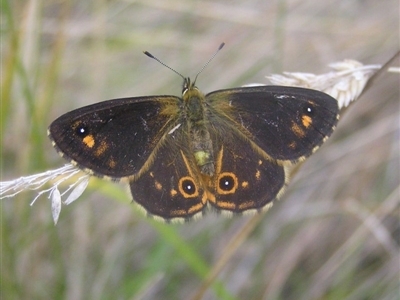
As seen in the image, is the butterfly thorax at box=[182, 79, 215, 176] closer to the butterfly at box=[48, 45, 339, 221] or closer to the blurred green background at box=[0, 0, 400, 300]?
the butterfly at box=[48, 45, 339, 221]

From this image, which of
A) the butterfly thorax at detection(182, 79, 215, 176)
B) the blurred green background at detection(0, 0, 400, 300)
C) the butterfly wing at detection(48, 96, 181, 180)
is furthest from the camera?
the blurred green background at detection(0, 0, 400, 300)

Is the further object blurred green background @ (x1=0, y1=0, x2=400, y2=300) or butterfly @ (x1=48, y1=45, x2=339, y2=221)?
blurred green background @ (x1=0, y1=0, x2=400, y2=300)

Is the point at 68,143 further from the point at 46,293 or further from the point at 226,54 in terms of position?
the point at 226,54

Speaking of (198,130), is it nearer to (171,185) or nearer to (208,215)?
(171,185)

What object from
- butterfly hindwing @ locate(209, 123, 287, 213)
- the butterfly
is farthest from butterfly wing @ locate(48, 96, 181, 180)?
butterfly hindwing @ locate(209, 123, 287, 213)

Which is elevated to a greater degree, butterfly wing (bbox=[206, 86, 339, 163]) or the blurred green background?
butterfly wing (bbox=[206, 86, 339, 163])

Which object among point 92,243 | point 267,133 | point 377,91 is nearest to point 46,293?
point 92,243

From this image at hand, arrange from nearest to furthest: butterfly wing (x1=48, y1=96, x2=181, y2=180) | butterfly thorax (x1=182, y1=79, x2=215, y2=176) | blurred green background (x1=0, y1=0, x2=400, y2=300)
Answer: butterfly wing (x1=48, y1=96, x2=181, y2=180), butterfly thorax (x1=182, y1=79, x2=215, y2=176), blurred green background (x1=0, y1=0, x2=400, y2=300)

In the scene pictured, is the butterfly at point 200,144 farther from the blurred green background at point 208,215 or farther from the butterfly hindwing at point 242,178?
the blurred green background at point 208,215
